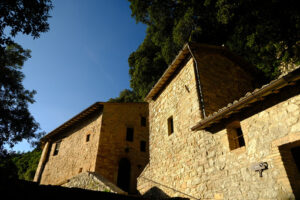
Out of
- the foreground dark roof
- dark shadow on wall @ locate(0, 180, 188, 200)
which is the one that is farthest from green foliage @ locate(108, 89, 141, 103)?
dark shadow on wall @ locate(0, 180, 188, 200)

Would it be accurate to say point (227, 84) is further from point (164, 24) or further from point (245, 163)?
point (164, 24)

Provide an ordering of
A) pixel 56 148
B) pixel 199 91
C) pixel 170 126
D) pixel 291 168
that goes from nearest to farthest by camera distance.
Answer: pixel 291 168 < pixel 199 91 < pixel 170 126 < pixel 56 148

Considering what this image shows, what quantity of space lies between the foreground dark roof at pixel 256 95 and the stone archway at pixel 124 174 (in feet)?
29.3

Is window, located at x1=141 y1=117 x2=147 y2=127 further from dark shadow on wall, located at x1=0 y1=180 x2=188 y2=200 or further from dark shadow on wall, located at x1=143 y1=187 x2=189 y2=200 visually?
dark shadow on wall, located at x1=0 y1=180 x2=188 y2=200

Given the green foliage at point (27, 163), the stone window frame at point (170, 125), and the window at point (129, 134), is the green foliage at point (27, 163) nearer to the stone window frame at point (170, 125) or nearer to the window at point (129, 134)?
the window at point (129, 134)

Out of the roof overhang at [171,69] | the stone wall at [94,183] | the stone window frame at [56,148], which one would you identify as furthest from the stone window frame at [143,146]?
the stone window frame at [56,148]

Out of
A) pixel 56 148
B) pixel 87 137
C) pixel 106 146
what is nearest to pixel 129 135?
pixel 106 146

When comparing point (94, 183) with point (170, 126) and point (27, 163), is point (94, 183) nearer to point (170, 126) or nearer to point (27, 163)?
point (170, 126)

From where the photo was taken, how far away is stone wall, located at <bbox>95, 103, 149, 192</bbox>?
1304 centimetres

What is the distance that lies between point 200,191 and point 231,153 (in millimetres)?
1551

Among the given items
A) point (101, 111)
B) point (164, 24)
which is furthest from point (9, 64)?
point (164, 24)

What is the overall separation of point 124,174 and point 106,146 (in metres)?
2.25

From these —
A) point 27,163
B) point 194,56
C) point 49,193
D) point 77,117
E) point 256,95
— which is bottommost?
point 49,193

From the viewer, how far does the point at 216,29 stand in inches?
666
